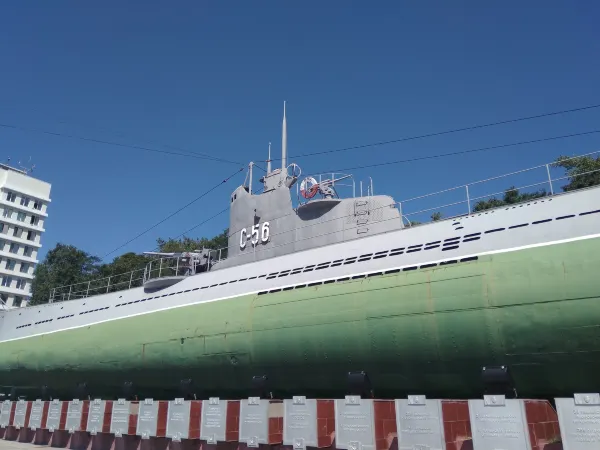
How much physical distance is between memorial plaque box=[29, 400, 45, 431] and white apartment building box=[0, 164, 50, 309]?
43936 millimetres

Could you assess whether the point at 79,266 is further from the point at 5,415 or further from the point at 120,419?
the point at 120,419

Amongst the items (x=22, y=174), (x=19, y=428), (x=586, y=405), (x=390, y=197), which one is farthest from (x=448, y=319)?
(x=22, y=174)

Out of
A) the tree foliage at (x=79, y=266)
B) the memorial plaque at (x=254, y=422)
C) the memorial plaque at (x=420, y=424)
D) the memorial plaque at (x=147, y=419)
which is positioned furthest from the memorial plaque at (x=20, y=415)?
the tree foliage at (x=79, y=266)

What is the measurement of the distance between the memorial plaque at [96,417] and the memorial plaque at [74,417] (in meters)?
0.49

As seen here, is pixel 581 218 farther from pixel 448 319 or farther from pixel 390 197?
pixel 390 197

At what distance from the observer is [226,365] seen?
39.0 feet

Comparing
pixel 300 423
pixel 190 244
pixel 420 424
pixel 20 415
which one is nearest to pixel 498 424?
pixel 420 424

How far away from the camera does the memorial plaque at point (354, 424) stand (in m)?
8.03

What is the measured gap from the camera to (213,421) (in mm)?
10086

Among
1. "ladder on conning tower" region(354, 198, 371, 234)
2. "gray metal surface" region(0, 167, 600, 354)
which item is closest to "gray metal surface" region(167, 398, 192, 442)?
"gray metal surface" region(0, 167, 600, 354)

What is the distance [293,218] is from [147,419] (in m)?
5.90

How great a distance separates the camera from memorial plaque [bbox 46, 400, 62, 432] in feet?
46.6

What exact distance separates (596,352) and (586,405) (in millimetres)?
1464

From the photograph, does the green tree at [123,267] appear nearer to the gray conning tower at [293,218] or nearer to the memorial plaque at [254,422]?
the gray conning tower at [293,218]
